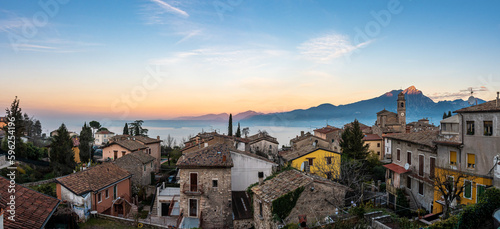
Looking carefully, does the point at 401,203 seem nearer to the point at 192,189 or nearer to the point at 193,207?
the point at 193,207

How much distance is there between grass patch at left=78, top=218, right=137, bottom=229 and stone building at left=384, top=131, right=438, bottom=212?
2235 centimetres

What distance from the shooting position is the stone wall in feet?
64.6

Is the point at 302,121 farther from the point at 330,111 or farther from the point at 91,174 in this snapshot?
the point at 91,174

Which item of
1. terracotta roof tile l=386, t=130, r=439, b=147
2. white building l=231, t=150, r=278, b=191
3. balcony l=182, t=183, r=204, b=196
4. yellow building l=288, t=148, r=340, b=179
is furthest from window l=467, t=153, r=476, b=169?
balcony l=182, t=183, r=204, b=196

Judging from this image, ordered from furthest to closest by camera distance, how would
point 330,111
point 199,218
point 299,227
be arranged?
1. point 330,111
2. point 199,218
3. point 299,227

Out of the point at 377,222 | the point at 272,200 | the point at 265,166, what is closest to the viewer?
the point at 377,222

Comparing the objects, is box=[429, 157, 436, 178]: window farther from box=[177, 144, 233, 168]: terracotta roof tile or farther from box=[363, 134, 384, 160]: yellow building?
box=[363, 134, 384, 160]: yellow building

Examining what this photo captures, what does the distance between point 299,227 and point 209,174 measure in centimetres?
1050

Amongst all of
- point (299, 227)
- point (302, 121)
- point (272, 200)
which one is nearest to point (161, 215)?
point (272, 200)

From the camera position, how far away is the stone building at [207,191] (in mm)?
19656

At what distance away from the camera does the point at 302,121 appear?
13238 centimetres

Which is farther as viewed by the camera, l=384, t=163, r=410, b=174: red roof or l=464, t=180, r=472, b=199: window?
l=384, t=163, r=410, b=174: red roof

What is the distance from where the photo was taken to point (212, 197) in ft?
64.9

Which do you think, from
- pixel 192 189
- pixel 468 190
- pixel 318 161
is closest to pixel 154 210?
pixel 192 189
